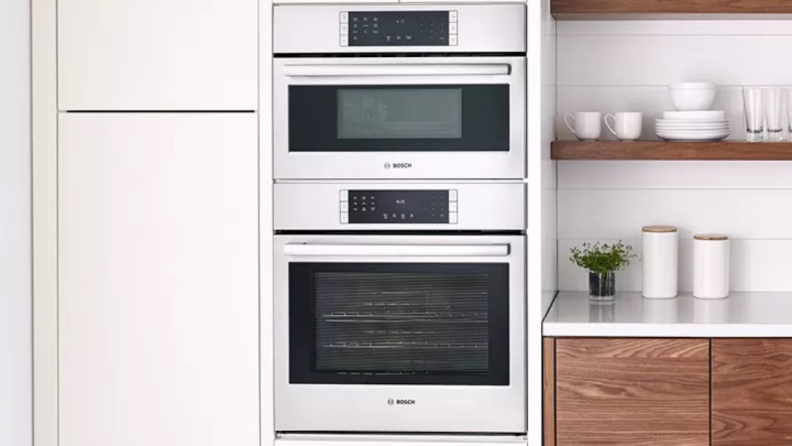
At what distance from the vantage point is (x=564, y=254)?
3.08m

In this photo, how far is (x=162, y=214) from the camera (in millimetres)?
2496

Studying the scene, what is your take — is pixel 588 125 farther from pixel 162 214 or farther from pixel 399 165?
pixel 162 214

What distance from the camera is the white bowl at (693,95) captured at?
2.84m

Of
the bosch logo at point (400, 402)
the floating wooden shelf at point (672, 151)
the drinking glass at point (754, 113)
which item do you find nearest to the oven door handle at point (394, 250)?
the bosch logo at point (400, 402)

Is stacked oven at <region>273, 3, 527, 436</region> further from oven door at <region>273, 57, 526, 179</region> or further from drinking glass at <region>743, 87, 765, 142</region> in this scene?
drinking glass at <region>743, 87, 765, 142</region>

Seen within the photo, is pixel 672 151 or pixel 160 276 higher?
pixel 672 151

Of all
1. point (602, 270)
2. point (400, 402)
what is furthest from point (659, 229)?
point (400, 402)

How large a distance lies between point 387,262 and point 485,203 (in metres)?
0.27

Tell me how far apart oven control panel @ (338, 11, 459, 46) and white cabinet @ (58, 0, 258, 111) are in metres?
0.23

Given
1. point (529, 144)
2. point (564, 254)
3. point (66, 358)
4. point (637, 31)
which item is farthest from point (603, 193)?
point (66, 358)

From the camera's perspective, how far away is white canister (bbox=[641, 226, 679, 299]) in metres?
2.90

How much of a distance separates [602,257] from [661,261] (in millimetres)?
175

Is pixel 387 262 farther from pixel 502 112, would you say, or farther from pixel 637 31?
pixel 637 31

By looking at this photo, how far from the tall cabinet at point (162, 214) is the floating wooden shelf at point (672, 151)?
883mm
